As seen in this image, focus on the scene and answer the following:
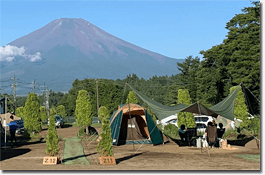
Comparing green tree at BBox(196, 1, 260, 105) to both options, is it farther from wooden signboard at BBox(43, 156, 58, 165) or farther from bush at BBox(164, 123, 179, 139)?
wooden signboard at BBox(43, 156, 58, 165)

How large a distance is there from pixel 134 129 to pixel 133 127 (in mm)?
114

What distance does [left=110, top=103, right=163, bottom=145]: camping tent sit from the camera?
703 inches

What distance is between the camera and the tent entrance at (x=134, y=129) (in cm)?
1894

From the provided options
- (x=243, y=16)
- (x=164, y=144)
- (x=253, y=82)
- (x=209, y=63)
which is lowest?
(x=164, y=144)

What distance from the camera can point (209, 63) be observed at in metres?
40.9

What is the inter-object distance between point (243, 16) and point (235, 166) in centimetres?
2728

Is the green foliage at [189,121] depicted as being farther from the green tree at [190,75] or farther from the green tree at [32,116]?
the green tree at [190,75]

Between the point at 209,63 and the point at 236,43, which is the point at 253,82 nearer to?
the point at 236,43

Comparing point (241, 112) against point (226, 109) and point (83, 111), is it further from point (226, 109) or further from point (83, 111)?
point (83, 111)

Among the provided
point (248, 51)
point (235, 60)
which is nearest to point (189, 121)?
point (248, 51)

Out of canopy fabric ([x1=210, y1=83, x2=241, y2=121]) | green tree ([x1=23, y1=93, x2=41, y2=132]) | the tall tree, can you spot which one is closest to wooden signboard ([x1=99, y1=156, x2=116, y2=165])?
canopy fabric ([x1=210, y1=83, x2=241, y2=121])

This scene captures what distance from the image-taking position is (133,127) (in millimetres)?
19094

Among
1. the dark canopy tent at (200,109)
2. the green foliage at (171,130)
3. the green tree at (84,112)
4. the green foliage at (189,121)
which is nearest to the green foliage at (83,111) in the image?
the green tree at (84,112)
